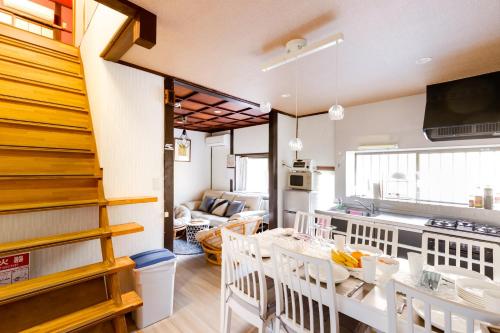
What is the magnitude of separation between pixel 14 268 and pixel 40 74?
1.99 meters

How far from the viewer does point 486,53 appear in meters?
2.08

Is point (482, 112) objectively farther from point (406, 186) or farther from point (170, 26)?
point (170, 26)

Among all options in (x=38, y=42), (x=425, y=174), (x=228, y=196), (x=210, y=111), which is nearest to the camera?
(x=38, y=42)

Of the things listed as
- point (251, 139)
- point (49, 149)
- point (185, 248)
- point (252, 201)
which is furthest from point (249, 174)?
point (49, 149)

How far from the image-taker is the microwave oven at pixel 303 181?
388cm

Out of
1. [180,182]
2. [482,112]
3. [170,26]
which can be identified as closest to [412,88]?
[482,112]

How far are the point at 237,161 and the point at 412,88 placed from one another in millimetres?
4061

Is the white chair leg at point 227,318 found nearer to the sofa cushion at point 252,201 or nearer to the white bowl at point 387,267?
the white bowl at point 387,267

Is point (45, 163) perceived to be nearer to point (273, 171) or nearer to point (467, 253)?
point (273, 171)

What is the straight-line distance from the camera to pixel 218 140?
20.5 feet

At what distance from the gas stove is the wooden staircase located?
10.6ft

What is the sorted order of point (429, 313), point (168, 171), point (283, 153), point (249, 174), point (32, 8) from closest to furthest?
point (429, 313) → point (168, 171) → point (32, 8) → point (283, 153) → point (249, 174)

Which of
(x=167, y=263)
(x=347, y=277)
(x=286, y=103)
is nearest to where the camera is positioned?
(x=347, y=277)

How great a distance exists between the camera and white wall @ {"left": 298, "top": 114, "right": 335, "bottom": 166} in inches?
163
